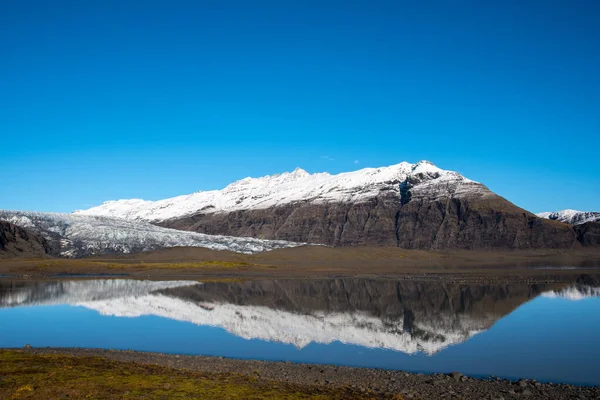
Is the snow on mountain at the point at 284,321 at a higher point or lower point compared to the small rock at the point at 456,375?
lower

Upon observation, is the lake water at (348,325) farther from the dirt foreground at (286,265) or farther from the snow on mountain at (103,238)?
the snow on mountain at (103,238)

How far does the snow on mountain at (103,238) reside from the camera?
516ft

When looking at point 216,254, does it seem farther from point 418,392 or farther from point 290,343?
point 418,392

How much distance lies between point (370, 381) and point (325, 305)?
27325mm

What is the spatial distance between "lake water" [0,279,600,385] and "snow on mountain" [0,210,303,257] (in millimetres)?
99076

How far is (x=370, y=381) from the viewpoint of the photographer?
64.6 feet

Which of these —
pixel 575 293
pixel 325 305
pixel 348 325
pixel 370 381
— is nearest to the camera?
pixel 370 381

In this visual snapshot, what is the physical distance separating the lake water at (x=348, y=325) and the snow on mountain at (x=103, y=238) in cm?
9908

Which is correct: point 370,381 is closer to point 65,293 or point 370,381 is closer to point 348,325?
point 348,325

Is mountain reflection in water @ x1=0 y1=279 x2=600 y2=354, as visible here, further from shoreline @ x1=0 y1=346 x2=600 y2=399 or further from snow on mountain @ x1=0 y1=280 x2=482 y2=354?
shoreline @ x1=0 y1=346 x2=600 y2=399

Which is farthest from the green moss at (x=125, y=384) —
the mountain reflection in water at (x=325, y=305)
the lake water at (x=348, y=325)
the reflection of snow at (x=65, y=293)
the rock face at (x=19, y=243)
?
the rock face at (x=19, y=243)

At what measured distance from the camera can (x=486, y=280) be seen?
235 ft

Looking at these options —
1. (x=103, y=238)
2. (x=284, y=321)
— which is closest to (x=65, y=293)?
(x=284, y=321)

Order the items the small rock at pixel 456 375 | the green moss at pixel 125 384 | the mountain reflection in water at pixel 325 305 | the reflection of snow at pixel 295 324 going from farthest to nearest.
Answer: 1. the mountain reflection in water at pixel 325 305
2. the reflection of snow at pixel 295 324
3. the small rock at pixel 456 375
4. the green moss at pixel 125 384
